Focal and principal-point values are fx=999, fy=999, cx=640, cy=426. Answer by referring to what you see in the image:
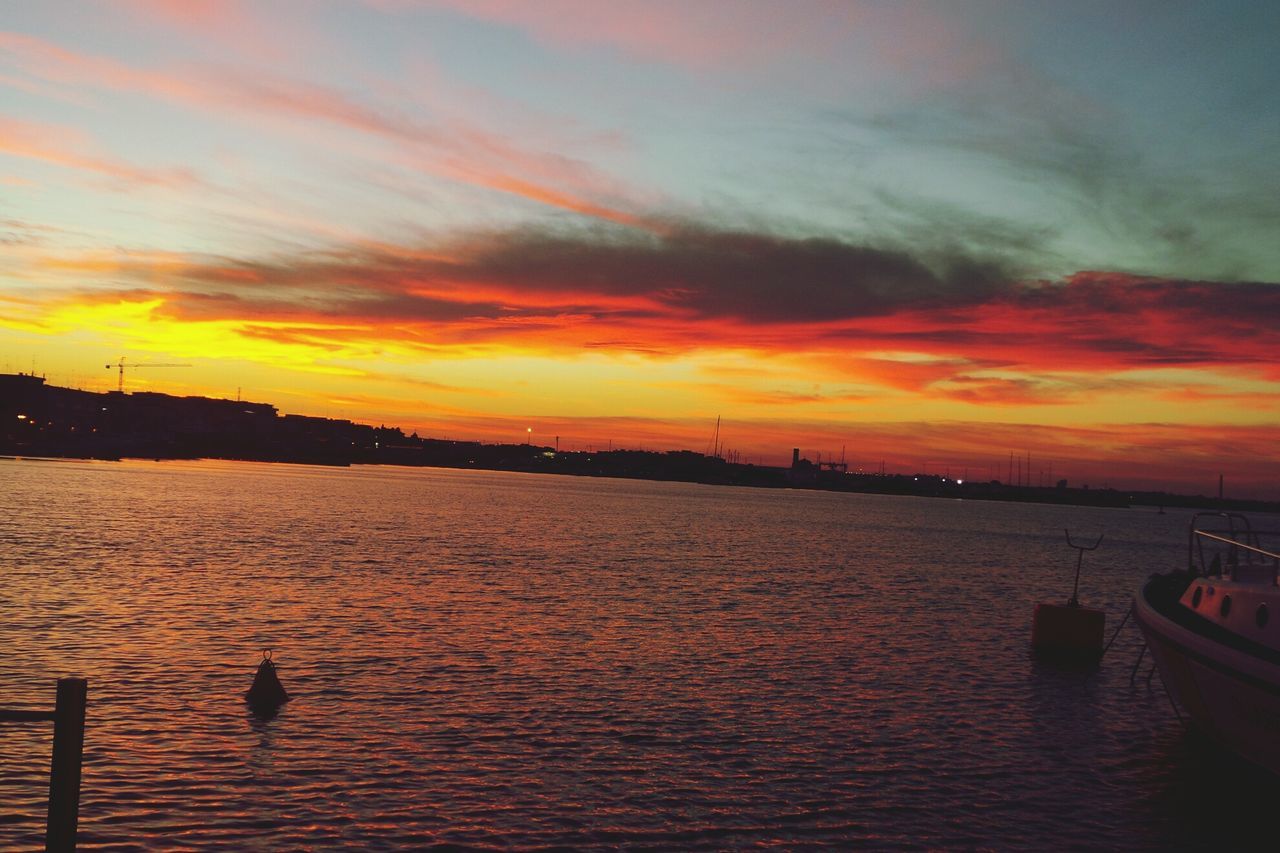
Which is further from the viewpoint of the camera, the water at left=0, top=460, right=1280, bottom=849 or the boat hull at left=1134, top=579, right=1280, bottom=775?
the boat hull at left=1134, top=579, right=1280, bottom=775

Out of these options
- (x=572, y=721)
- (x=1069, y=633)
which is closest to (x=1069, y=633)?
(x=1069, y=633)

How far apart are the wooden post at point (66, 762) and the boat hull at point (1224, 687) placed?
1837 cm

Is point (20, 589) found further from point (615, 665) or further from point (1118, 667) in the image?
point (1118, 667)

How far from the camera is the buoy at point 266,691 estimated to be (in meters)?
23.6

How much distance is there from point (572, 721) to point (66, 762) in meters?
15.2

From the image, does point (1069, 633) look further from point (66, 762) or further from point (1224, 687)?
point (66, 762)

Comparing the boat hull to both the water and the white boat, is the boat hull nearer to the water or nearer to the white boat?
the white boat

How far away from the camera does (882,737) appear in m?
24.2

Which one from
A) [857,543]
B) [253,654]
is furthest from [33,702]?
[857,543]

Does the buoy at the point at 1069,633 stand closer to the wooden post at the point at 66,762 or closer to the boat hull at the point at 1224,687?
the boat hull at the point at 1224,687

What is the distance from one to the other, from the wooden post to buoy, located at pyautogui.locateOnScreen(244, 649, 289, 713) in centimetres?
1396

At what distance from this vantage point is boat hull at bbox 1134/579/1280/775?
1802 cm

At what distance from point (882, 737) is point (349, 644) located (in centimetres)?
1793

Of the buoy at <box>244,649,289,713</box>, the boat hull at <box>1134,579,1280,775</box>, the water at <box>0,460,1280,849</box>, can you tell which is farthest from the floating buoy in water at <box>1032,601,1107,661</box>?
the buoy at <box>244,649,289,713</box>
